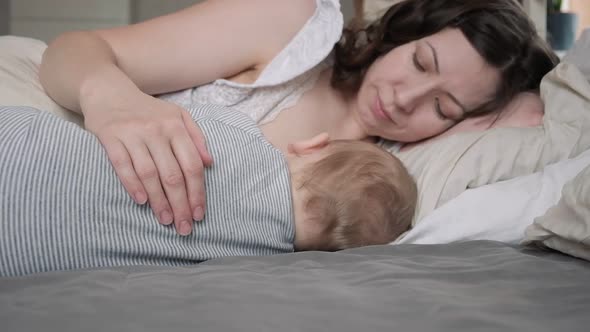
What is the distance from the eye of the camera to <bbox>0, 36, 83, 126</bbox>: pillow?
48.6 inches

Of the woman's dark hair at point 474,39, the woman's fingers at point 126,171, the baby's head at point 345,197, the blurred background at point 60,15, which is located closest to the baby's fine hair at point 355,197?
the baby's head at point 345,197

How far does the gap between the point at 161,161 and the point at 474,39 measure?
0.88 meters

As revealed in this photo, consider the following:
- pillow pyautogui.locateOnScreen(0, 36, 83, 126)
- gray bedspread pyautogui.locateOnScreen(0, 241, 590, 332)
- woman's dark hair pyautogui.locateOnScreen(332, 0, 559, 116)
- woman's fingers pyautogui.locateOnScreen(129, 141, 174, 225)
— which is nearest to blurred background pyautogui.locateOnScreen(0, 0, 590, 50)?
woman's dark hair pyautogui.locateOnScreen(332, 0, 559, 116)

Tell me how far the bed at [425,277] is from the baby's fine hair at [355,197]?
45mm

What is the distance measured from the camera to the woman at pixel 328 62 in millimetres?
1381

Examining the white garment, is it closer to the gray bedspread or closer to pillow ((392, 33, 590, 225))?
pillow ((392, 33, 590, 225))

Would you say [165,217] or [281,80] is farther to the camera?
[281,80]

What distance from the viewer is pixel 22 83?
129 cm

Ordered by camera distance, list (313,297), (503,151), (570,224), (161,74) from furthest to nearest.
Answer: (161,74), (503,151), (570,224), (313,297)

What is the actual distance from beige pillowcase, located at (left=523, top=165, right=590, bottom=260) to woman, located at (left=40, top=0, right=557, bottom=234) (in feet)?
1.95

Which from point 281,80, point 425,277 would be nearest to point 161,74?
point 281,80

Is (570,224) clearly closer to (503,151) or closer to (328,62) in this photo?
(503,151)

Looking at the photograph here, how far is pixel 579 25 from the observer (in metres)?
3.71

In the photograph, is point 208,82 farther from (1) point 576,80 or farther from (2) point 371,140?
(1) point 576,80
